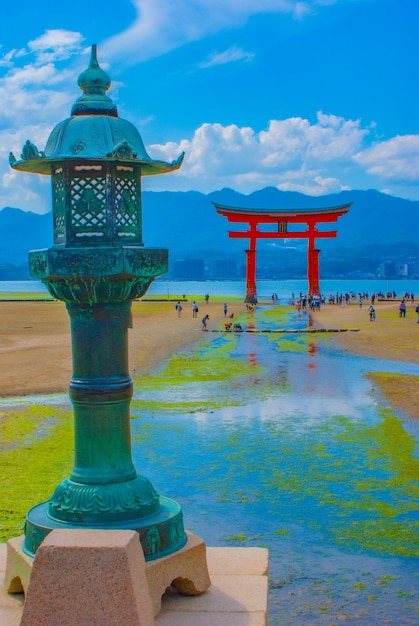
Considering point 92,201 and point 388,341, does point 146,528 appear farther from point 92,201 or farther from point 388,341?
point 388,341

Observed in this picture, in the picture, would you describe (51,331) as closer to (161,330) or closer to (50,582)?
(161,330)

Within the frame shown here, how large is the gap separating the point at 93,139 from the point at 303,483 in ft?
24.5

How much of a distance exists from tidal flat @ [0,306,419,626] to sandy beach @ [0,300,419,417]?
92.7 inches

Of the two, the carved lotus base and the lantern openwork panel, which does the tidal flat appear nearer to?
the carved lotus base

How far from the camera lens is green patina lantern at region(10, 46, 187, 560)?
15.6 feet

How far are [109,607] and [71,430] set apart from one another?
37.4ft

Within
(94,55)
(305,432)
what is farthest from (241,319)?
(94,55)

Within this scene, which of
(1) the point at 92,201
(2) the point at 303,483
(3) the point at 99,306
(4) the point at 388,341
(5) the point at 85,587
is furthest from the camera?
(4) the point at 388,341

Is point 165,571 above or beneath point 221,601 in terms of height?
above

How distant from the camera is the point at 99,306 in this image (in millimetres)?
4844

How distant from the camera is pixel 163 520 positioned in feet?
16.0

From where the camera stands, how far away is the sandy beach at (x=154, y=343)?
817 inches

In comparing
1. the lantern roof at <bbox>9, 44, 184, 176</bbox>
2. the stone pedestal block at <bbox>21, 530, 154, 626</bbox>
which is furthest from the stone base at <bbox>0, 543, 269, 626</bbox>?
the lantern roof at <bbox>9, 44, 184, 176</bbox>

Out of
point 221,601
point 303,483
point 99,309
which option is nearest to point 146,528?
point 221,601
